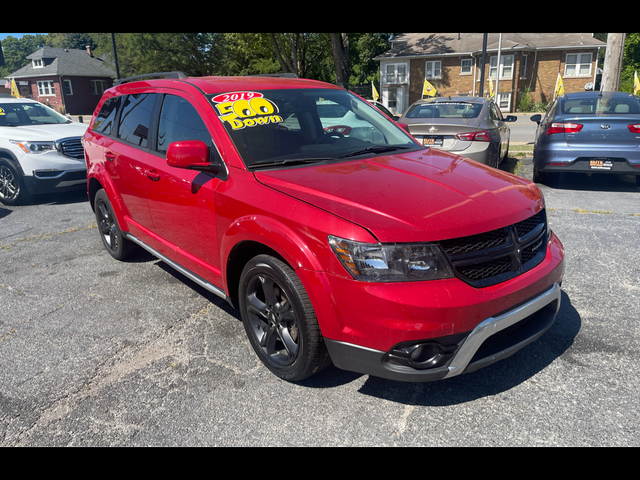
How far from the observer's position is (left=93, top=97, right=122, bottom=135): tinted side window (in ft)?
16.5

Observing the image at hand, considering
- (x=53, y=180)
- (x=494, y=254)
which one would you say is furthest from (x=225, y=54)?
(x=494, y=254)

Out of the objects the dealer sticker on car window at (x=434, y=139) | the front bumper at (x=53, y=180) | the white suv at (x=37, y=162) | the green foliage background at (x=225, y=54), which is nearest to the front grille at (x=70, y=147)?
the white suv at (x=37, y=162)

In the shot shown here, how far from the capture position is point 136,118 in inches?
177

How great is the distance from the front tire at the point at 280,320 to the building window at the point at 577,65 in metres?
41.6

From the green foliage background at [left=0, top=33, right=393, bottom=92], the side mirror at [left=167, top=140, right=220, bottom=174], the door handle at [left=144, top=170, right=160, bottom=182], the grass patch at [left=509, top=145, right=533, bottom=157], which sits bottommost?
the grass patch at [left=509, top=145, right=533, bottom=157]

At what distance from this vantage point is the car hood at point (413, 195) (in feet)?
8.11

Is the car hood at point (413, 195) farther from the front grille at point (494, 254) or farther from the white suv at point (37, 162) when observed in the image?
the white suv at point (37, 162)

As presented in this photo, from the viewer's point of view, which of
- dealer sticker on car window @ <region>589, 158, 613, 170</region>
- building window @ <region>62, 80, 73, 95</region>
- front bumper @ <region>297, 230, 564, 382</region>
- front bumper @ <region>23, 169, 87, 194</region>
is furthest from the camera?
building window @ <region>62, 80, 73, 95</region>

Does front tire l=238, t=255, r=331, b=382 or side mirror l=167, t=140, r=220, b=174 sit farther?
side mirror l=167, t=140, r=220, b=174

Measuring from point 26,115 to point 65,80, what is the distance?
50.0 metres

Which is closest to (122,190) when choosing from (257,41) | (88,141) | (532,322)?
(88,141)

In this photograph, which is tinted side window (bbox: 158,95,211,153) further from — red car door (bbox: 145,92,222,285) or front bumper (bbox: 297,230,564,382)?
front bumper (bbox: 297,230,564,382)

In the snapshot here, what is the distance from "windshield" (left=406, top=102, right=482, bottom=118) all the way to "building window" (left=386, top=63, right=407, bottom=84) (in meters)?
34.2

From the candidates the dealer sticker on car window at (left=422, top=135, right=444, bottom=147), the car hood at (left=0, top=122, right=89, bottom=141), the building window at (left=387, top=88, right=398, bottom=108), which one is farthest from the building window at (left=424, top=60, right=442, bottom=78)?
the car hood at (left=0, top=122, right=89, bottom=141)
